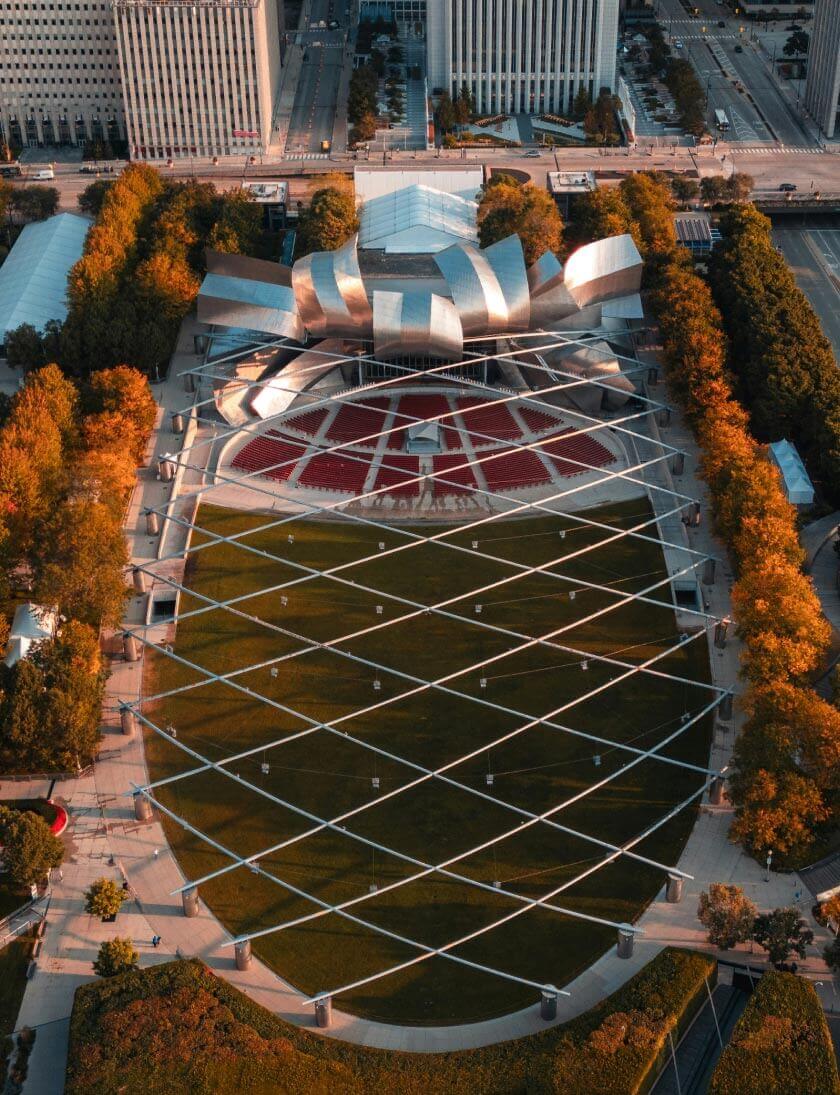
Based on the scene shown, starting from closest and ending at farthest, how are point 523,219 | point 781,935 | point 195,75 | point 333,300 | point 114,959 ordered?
1. point 781,935
2. point 114,959
3. point 333,300
4. point 523,219
5. point 195,75

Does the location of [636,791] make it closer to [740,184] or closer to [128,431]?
[128,431]

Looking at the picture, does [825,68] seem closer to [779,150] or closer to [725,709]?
[779,150]

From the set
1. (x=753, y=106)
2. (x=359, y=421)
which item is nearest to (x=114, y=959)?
(x=359, y=421)

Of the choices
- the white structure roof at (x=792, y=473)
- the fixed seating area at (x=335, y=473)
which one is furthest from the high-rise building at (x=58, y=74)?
the white structure roof at (x=792, y=473)

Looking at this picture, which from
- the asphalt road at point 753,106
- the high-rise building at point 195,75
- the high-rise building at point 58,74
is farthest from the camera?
the asphalt road at point 753,106

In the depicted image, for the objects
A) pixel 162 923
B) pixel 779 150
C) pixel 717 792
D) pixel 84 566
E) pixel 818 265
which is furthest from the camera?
pixel 779 150

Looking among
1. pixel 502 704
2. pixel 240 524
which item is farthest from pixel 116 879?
pixel 240 524

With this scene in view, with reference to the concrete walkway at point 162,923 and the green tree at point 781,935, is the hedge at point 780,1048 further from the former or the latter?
the concrete walkway at point 162,923
